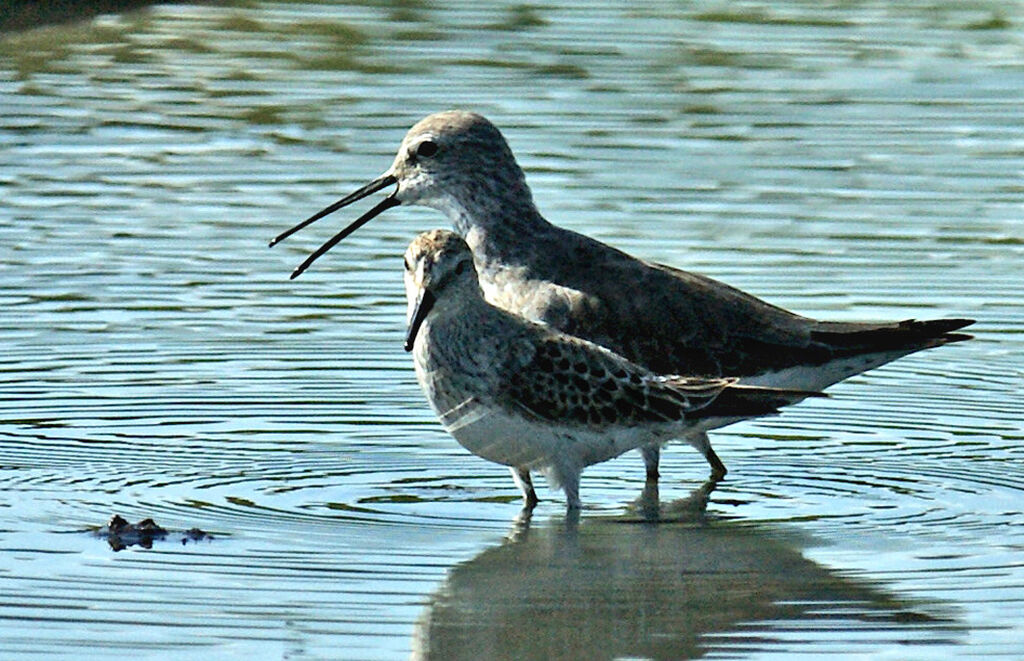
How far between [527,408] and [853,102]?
29.9 ft

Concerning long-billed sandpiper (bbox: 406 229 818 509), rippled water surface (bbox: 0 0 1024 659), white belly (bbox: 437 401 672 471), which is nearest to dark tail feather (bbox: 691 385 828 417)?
long-billed sandpiper (bbox: 406 229 818 509)

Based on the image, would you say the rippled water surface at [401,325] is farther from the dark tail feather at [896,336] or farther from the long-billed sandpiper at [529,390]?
the dark tail feather at [896,336]

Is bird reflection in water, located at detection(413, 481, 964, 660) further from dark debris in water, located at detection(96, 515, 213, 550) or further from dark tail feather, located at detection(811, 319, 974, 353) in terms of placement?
dark tail feather, located at detection(811, 319, 974, 353)

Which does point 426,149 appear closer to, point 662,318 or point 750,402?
point 662,318

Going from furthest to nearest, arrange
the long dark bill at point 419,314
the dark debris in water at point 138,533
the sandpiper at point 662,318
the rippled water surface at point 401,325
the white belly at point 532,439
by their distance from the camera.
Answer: the sandpiper at point 662,318 < the white belly at point 532,439 < the long dark bill at point 419,314 < the dark debris in water at point 138,533 < the rippled water surface at point 401,325

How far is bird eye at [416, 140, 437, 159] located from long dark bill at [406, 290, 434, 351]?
1724 mm

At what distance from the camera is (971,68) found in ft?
63.6

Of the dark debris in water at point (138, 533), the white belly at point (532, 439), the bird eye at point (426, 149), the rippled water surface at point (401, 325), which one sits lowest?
the rippled water surface at point (401, 325)

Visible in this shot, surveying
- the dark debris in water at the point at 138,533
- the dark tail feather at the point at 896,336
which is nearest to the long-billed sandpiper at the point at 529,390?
the dark tail feather at the point at 896,336

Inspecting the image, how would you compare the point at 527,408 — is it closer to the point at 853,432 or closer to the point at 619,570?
the point at 619,570

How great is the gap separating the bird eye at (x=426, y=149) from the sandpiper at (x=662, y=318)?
1.11 feet

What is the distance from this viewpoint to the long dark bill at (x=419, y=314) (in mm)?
9461

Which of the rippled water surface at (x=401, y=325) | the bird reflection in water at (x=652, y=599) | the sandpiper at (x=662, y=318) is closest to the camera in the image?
the bird reflection in water at (x=652, y=599)

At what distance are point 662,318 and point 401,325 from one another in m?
2.55
